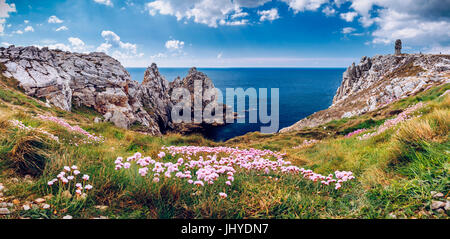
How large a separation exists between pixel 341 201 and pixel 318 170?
3.75 meters

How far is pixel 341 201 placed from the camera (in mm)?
3602

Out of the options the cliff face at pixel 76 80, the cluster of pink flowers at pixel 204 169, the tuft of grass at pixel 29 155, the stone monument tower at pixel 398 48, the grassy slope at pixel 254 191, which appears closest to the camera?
the grassy slope at pixel 254 191

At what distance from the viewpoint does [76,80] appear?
35125 millimetres

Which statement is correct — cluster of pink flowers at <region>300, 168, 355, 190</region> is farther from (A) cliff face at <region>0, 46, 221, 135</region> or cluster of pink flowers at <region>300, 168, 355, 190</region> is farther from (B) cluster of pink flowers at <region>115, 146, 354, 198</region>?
(A) cliff face at <region>0, 46, 221, 135</region>

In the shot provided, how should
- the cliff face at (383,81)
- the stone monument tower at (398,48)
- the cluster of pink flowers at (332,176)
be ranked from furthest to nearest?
the stone monument tower at (398,48)
the cliff face at (383,81)
the cluster of pink flowers at (332,176)

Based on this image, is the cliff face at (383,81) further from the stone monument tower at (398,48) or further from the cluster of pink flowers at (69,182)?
the cluster of pink flowers at (69,182)

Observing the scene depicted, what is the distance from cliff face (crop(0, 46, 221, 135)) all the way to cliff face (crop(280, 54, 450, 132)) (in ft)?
109

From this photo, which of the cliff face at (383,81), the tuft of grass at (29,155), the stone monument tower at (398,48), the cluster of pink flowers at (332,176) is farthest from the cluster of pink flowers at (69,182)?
the stone monument tower at (398,48)

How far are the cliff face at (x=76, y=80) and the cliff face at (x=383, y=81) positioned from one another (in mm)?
33276

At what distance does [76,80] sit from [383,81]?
61658 millimetres

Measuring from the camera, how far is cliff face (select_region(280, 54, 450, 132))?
33750 mm

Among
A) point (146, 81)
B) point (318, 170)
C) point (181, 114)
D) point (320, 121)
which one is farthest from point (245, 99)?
point (318, 170)

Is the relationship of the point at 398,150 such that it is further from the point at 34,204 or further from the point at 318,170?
the point at 34,204

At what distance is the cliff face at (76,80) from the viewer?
2661 centimetres
